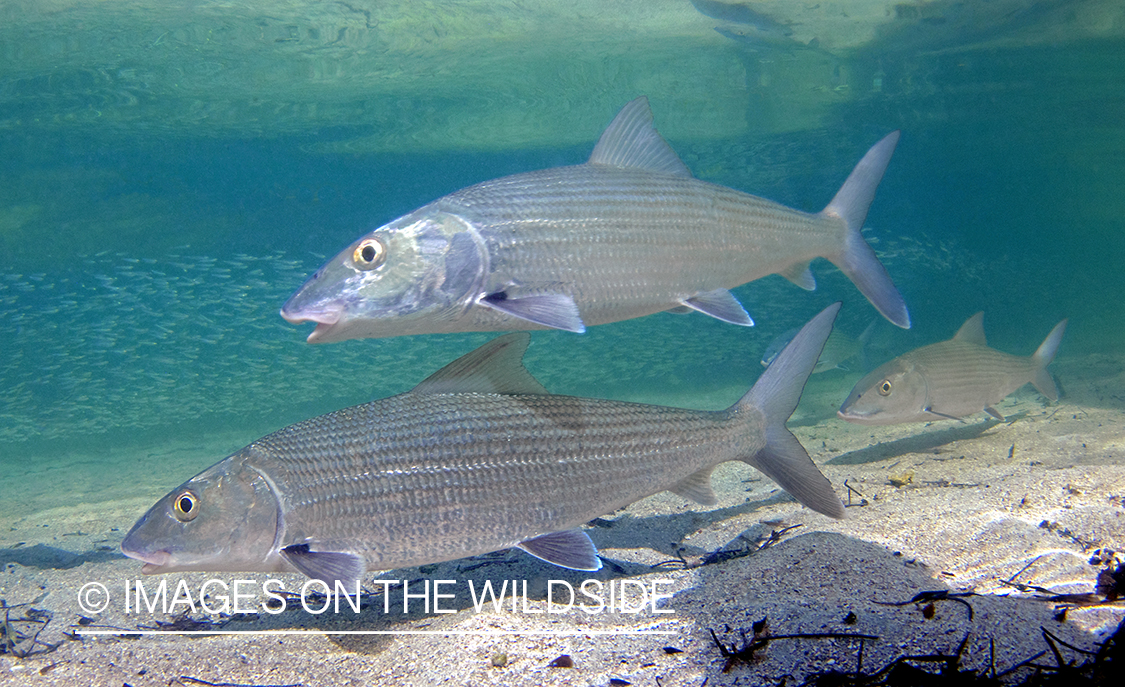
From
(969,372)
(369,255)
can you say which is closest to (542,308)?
(369,255)

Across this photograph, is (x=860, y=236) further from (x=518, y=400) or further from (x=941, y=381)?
(x=941, y=381)

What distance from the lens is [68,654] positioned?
2.85 metres

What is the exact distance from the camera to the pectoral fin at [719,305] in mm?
3162

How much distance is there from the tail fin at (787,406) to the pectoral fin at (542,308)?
1019 millimetres

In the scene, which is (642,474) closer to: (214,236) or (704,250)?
(704,250)

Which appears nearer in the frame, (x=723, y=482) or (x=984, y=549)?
(x=984, y=549)

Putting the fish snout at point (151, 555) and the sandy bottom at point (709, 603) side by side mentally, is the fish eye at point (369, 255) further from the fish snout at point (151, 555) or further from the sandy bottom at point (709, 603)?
the sandy bottom at point (709, 603)

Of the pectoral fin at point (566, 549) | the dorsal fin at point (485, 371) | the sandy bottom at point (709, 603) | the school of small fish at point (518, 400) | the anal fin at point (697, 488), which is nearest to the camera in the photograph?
the sandy bottom at point (709, 603)

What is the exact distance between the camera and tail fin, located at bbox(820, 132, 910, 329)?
348cm

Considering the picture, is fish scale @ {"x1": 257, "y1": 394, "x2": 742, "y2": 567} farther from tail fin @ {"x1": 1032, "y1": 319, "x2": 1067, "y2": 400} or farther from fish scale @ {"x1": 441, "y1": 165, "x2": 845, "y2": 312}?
tail fin @ {"x1": 1032, "y1": 319, "x2": 1067, "y2": 400}

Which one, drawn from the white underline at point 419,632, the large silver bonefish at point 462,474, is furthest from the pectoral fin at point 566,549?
the white underline at point 419,632

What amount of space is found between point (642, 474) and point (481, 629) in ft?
3.38

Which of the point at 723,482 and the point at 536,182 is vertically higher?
the point at 536,182

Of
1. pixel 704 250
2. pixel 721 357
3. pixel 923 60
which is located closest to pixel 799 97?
pixel 923 60
